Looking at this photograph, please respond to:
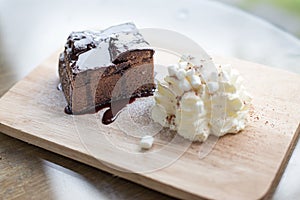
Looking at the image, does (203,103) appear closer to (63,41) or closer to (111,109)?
(111,109)

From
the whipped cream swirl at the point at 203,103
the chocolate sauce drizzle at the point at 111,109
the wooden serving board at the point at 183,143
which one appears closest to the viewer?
the wooden serving board at the point at 183,143

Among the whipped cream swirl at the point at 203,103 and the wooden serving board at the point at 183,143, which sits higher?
the whipped cream swirl at the point at 203,103

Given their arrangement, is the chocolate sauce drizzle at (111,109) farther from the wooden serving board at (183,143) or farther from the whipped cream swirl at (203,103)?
the whipped cream swirl at (203,103)

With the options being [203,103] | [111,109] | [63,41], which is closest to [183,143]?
[203,103]

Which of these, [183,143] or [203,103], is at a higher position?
[203,103]

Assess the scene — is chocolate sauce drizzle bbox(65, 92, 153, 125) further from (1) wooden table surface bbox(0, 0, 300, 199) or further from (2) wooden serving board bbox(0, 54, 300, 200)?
(1) wooden table surface bbox(0, 0, 300, 199)

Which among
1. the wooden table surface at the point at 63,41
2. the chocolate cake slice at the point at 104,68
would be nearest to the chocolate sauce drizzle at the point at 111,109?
the chocolate cake slice at the point at 104,68

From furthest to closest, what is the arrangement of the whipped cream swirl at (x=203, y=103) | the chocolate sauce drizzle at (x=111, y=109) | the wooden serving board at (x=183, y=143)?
the chocolate sauce drizzle at (x=111, y=109) → the whipped cream swirl at (x=203, y=103) → the wooden serving board at (x=183, y=143)
